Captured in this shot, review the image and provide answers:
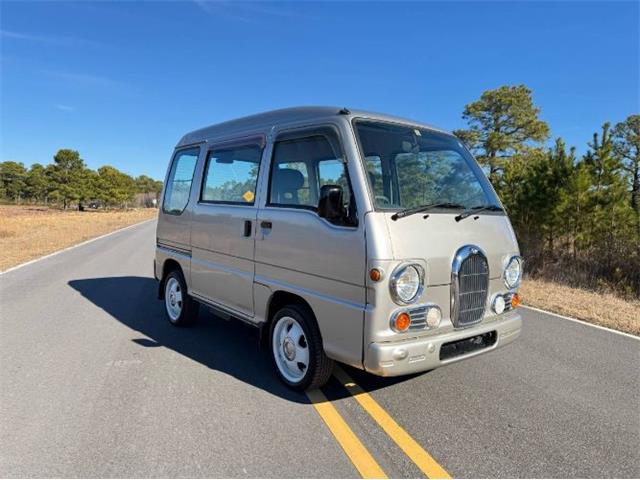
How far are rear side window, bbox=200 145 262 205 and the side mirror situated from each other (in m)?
1.22

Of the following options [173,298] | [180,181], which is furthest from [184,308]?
[180,181]

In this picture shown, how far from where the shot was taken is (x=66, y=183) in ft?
220

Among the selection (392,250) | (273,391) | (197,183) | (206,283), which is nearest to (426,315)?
(392,250)

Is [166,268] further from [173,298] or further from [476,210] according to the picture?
[476,210]

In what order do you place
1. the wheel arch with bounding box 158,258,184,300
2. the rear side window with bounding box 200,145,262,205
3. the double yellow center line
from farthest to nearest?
the wheel arch with bounding box 158,258,184,300 → the rear side window with bounding box 200,145,262,205 → the double yellow center line

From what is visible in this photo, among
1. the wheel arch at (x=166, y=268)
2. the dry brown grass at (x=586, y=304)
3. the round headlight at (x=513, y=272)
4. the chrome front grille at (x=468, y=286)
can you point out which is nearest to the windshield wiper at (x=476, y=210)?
the chrome front grille at (x=468, y=286)

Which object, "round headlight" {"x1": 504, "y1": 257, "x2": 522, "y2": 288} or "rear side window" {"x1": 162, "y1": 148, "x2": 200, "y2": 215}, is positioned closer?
"round headlight" {"x1": 504, "y1": 257, "x2": 522, "y2": 288}

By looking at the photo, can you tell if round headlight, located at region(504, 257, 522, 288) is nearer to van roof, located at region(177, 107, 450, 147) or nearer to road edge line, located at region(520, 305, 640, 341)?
van roof, located at region(177, 107, 450, 147)

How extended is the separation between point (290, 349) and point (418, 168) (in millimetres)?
2033

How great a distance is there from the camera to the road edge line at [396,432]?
2990 mm

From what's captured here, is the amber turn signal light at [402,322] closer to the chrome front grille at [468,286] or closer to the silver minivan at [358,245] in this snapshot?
the silver minivan at [358,245]

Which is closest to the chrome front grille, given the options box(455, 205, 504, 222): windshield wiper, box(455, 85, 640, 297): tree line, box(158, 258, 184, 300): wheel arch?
box(455, 205, 504, 222): windshield wiper

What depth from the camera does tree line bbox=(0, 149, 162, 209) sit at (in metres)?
66.2

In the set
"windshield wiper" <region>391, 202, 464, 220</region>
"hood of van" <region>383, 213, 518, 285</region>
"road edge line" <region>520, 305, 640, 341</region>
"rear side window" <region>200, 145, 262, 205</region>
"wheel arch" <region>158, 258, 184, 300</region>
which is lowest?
"road edge line" <region>520, 305, 640, 341</region>
